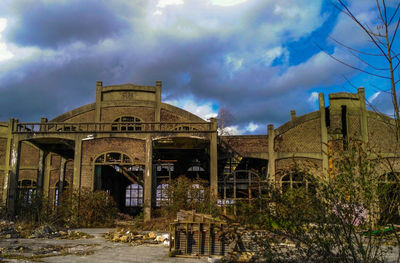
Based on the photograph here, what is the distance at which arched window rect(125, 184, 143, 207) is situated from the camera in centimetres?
2569

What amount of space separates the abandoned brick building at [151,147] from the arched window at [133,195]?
0.23 feet

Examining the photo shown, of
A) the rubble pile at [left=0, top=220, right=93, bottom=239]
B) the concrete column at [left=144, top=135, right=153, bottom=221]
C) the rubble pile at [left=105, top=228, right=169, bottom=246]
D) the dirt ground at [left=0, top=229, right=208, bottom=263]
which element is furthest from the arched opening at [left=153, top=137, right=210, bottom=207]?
the dirt ground at [left=0, top=229, right=208, bottom=263]

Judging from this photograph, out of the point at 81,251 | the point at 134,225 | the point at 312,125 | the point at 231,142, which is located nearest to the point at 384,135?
the point at 312,125

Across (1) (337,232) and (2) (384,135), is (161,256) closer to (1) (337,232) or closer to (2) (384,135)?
(1) (337,232)

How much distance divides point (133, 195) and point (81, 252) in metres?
15.6

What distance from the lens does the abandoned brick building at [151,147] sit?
1823cm

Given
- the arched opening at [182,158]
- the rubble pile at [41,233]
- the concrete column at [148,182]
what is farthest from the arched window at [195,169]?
the rubble pile at [41,233]

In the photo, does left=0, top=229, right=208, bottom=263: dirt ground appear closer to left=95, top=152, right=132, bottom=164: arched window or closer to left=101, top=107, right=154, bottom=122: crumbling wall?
left=95, top=152, right=132, bottom=164: arched window

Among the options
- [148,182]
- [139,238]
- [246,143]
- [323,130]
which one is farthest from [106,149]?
[323,130]

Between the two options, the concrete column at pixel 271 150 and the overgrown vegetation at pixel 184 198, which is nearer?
the overgrown vegetation at pixel 184 198

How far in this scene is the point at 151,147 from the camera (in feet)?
59.5

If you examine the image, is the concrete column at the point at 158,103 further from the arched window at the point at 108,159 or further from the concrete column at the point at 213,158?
the concrete column at the point at 213,158

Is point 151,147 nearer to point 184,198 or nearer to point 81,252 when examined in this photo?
point 184,198

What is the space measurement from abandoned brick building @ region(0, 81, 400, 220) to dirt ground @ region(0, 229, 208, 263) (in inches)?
197
